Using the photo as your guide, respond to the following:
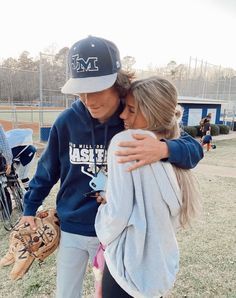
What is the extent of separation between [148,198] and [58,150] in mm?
552

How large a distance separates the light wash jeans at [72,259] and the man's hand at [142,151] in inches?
19.9

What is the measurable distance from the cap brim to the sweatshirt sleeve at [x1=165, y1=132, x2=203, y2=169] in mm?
311

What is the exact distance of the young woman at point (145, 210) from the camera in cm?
102

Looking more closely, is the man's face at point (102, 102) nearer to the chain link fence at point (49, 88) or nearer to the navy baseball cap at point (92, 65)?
the navy baseball cap at point (92, 65)

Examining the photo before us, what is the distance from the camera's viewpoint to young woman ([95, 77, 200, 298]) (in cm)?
102

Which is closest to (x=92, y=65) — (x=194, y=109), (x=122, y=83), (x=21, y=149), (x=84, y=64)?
(x=84, y=64)

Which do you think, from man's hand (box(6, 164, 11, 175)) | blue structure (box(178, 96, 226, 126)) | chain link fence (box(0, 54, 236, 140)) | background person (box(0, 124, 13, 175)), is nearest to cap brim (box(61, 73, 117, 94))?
background person (box(0, 124, 13, 175))

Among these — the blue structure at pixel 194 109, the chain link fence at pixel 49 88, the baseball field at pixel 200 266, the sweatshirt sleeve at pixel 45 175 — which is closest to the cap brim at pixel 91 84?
the sweatshirt sleeve at pixel 45 175

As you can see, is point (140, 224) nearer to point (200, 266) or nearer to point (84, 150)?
point (84, 150)

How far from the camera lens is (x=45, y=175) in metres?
1.44

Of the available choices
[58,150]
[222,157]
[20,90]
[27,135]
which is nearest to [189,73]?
[20,90]

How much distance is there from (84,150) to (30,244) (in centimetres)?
50

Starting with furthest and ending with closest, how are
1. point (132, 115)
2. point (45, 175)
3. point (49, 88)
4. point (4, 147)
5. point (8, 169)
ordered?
point (49, 88)
point (8, 169)
point (4, 147)
point (45, 175)
point (132, 115)

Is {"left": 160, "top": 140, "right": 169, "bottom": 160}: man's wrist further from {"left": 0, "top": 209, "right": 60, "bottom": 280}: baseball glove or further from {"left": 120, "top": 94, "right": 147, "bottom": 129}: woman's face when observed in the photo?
{"left": 0, "top": 209, "right": 60, "bottom": 280}: baseball glove
